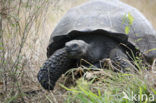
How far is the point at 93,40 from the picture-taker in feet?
8.75

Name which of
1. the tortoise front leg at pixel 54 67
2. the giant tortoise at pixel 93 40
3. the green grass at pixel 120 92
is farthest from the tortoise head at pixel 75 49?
the green grass at pixel 120 92

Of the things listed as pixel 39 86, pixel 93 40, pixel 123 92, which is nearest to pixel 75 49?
pixel 93 40

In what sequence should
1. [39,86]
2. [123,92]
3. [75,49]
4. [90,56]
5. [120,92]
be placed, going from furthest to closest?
1. [39,86]
2. [90,56]
3. [75,49]
4. [120,92]
5. [123,92]

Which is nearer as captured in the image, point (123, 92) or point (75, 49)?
point (123, 92)

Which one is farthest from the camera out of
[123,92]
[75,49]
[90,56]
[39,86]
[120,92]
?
[39,86]

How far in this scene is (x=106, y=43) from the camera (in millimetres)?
2703

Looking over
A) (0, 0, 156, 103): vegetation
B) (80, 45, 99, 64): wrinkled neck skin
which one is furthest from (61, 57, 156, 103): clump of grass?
(80, 45, 99, 64): wrinkled neck skin

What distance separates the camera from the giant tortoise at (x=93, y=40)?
2547mm

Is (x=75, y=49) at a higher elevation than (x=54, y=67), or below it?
higher

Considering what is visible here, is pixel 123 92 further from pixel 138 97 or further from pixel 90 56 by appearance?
pixel 90 56

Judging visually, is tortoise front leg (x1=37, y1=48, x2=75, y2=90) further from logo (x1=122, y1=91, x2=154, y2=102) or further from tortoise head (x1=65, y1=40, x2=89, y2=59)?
logo (x1=122, y1=91, x2=154, y2=102)

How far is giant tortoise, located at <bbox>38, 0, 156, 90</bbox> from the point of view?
255 centimetres

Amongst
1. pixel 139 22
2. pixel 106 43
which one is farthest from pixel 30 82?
pixel 139 22

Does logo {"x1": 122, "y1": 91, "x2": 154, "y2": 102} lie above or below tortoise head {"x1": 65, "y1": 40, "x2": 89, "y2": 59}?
below
